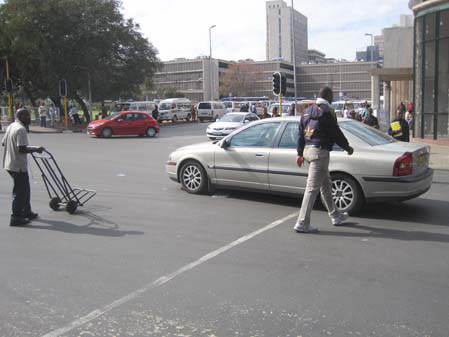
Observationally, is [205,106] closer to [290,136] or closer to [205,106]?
[205,106]

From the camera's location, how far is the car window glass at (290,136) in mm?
8141

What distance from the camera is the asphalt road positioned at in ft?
12.7

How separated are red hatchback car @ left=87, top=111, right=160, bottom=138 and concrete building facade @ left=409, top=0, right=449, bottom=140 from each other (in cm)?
1400

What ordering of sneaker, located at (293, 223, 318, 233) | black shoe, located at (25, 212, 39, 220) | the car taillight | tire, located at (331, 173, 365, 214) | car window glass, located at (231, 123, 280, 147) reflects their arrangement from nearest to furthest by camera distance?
sneaker, located at (293, 223, 318, 233)
the car taillight
black shoe, located at (25, 212, 39, 220)
tire, located at (331, 173, 365, 214)
car window glass, located at (231, 123, 280, 147)

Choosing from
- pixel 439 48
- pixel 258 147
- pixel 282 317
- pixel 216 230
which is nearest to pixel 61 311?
pixel 282 317

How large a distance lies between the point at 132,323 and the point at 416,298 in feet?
7.97

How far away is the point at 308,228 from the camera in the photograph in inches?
257

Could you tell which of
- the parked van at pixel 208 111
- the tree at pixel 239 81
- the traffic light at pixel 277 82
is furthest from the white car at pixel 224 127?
the tree at pixel 239 81

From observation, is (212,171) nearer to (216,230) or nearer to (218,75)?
(216,230)

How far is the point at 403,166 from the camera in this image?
7191mm

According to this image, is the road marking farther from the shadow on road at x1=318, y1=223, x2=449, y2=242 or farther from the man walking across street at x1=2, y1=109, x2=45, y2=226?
the man walking across street at x1=2, y1=109, x2=45, y2=226

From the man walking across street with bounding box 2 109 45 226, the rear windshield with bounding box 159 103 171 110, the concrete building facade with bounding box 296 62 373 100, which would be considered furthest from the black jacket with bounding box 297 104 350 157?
the concrete building facade with bounding box 296 62 373 100

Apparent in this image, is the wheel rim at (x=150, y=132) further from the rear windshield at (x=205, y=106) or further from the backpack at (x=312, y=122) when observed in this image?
the backpack at (x=312, y=122)

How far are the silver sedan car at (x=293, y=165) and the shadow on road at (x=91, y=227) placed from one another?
232 centimetres
